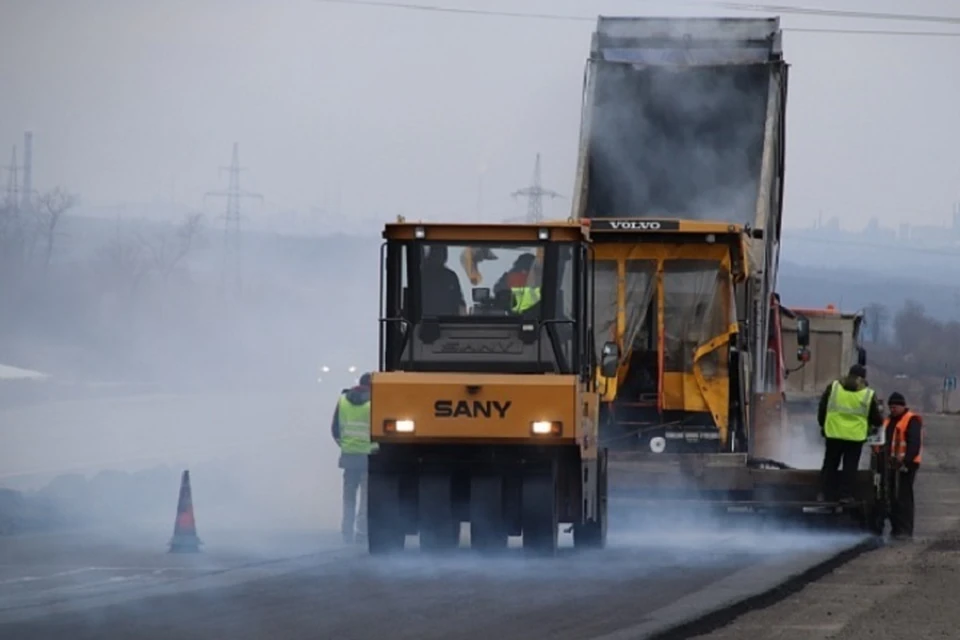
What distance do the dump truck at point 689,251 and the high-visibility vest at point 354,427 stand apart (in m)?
2.30

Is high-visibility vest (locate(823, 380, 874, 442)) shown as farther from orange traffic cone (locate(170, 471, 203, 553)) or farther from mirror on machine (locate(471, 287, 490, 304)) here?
orange traffic cone (locate(170, 471, 203, 553))

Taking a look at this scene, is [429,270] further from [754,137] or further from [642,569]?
[754,137]

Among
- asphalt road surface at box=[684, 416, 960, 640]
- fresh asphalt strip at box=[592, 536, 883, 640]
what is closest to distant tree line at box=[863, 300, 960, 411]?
asphalt road surface at box=[684, 416, 960, 640]

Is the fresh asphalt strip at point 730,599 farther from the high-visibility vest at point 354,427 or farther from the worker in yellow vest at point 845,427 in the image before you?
the high-visibility vest at point 354,427

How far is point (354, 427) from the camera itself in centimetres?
1917

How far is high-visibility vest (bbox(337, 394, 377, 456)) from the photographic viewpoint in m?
19.1

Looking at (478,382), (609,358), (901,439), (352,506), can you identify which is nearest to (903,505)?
(901,439)

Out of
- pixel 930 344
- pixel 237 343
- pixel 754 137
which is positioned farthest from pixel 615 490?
pixel 930 344

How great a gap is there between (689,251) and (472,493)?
15.6 ft

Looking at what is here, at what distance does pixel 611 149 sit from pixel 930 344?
4181 inches

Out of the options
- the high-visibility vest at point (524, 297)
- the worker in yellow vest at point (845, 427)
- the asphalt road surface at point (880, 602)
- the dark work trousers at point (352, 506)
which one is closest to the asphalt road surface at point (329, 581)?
the dark work trousers at point (352, 506)

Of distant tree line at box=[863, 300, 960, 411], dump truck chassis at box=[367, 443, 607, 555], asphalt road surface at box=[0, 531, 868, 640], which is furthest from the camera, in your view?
distant tree line at box=[863, 300, 960, 411]

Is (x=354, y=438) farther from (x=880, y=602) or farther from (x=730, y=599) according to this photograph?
(x=880, y=602)

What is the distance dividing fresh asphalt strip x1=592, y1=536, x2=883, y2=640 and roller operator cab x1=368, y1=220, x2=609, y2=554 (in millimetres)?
1747
